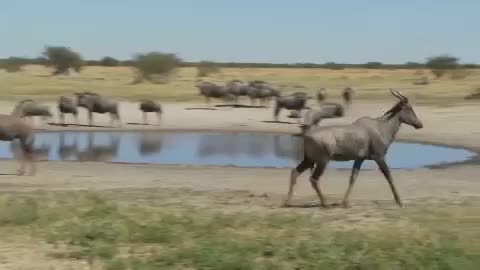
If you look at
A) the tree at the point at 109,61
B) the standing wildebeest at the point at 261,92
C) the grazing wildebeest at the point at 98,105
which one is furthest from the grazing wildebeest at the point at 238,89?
the tree at the point at 109,61

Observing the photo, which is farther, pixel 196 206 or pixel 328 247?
pixel 196 206

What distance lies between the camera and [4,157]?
2422 cm

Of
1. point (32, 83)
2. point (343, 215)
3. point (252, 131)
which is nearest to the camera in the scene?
point (343, 215)

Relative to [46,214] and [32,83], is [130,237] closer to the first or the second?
[46,214]

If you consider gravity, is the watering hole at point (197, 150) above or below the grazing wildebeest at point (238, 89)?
below

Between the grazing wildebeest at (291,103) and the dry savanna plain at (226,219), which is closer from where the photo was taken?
the dry savanna plain at (226,219)

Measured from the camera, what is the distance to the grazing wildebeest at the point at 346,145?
1358 cm

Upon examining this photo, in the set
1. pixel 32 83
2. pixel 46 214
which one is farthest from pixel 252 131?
pixel 32 83

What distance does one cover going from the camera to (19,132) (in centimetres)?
1938

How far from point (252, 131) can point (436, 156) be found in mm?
10322

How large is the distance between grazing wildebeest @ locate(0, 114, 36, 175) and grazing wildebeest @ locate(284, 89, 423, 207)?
7.68 meters

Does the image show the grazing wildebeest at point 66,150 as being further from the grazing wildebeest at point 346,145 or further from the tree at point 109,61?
the tree at point 109,61

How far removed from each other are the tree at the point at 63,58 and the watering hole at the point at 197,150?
5643 cm

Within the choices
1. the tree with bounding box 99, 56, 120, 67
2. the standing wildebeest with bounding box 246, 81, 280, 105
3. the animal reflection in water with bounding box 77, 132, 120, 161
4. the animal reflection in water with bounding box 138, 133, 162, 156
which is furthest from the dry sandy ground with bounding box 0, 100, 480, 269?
the tree with bounding box 99, 56, 120, 67
